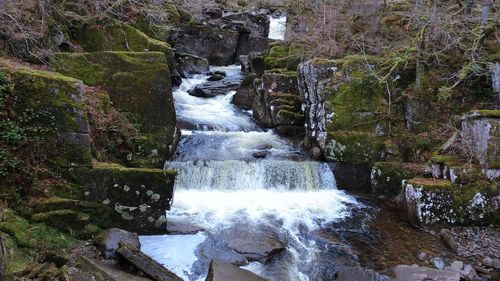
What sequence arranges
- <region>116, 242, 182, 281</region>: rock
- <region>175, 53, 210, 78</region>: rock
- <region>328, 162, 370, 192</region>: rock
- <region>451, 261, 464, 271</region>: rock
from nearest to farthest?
<region>116, 242, 182, 281</region>: rock < <region>451, 261, 464, 271</region>: rock < <region>328, 162, 370, 192</region>: rock < <region>175, 53, 210, 78</region>: rock

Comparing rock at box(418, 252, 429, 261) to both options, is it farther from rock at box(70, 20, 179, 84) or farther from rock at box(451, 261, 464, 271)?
rock at box(70, 20, 179, 84)

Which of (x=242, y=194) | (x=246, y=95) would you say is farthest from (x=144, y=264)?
(x=246, y=95)

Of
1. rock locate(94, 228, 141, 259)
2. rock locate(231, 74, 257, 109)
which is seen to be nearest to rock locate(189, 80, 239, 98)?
rock locate(231, 74, 257, 109)

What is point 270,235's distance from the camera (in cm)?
742

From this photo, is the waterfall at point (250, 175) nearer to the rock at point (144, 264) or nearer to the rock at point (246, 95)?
the rock at point (144, 264)

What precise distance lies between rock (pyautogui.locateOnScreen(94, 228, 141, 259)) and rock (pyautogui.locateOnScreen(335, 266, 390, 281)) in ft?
11.0

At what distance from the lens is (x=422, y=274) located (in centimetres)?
612

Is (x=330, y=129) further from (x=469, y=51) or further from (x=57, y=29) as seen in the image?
(x=57, y=29)

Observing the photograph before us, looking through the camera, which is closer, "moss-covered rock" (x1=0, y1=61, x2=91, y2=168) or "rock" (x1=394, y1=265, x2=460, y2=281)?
"rock" (x1=394, y1=265, x2=460, y2=281)

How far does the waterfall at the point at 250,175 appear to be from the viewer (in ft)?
31.8

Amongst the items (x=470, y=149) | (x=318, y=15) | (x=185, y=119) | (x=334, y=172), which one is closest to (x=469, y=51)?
(x=470, y=149)

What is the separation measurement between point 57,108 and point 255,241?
4298mm

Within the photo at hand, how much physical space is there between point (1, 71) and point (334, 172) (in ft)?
26.8

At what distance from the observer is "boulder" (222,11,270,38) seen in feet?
84.3
